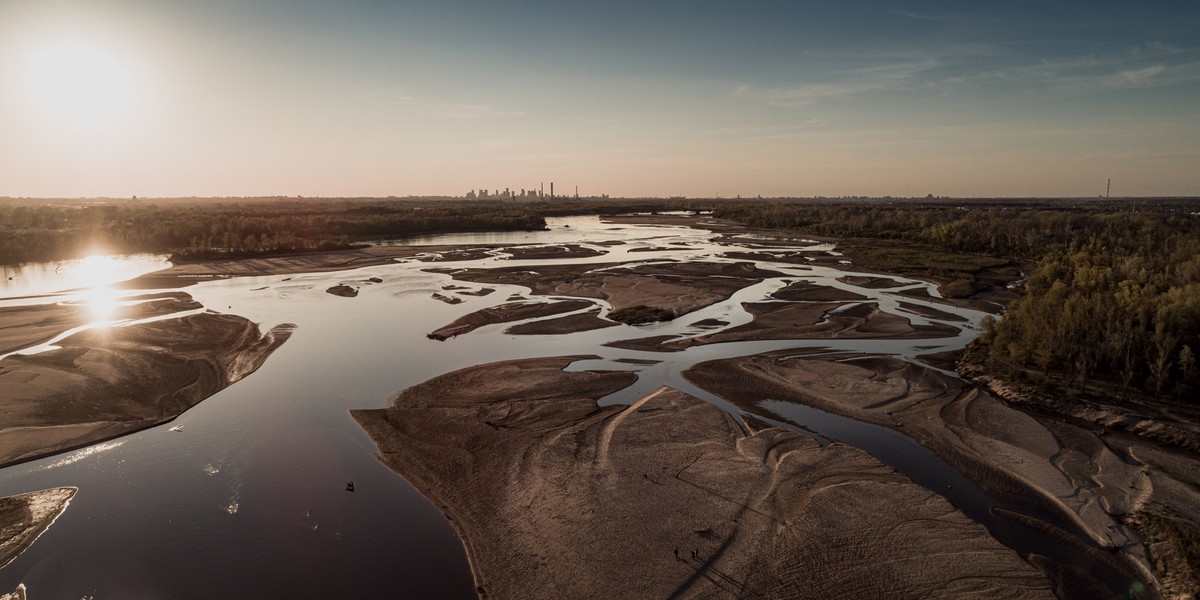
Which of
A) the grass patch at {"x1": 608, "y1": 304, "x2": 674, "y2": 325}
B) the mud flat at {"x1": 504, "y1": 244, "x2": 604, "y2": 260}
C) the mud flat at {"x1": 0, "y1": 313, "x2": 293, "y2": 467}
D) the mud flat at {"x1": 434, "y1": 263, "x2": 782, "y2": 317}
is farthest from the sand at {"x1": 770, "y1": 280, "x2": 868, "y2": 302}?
the mud flat at {"x1": 0, "y1": 313, "x2": 293, "y2": 467}

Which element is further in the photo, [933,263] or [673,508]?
[933,263]

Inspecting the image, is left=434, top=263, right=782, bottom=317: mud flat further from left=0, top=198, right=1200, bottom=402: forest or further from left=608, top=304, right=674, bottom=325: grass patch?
left=0, top=198, right=1200, bottom=402: forest

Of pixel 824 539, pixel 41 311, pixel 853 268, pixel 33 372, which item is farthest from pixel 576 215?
pixel 824 539


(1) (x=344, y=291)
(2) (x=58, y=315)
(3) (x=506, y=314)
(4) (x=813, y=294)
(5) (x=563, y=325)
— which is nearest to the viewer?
(5) (x=563, y=325)

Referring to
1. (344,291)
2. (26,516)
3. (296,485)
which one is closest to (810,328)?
(296,485)

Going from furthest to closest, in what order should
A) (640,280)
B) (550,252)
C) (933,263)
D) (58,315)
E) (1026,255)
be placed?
(550,252) < (1026,255) < (933,263) < (640,280) < (58,315)

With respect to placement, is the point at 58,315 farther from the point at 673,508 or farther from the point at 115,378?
the point at 673,508
